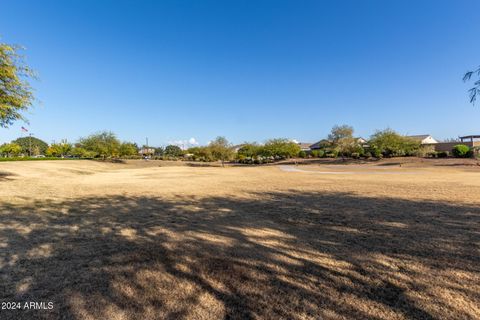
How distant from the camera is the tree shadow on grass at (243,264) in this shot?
2.98 metres

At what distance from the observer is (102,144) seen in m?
55.4

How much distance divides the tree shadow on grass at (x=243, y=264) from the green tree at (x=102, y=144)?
53.8 meters

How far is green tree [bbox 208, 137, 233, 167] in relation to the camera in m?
52.4

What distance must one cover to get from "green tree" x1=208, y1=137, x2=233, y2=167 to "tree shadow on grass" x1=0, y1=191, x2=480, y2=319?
45.0 m

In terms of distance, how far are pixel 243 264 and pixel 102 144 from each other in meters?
61.3

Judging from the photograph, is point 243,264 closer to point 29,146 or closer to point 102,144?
point 102,144

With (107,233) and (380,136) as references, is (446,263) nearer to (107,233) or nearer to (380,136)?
(107,233)

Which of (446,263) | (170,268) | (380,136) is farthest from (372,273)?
(380,136)

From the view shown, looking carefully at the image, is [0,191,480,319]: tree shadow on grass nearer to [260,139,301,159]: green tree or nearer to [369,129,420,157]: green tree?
[369,129,420,157]: green tree

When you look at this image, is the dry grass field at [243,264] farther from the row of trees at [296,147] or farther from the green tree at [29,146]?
the green tree at [29,146]

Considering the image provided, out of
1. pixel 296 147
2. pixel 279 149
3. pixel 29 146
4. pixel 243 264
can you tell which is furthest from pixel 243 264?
pixel 29 146

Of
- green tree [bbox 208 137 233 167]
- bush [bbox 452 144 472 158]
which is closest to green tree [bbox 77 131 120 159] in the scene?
green tree [bbox 208 137 233 167]

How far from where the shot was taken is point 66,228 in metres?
6.08

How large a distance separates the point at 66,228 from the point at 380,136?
2150 inches
